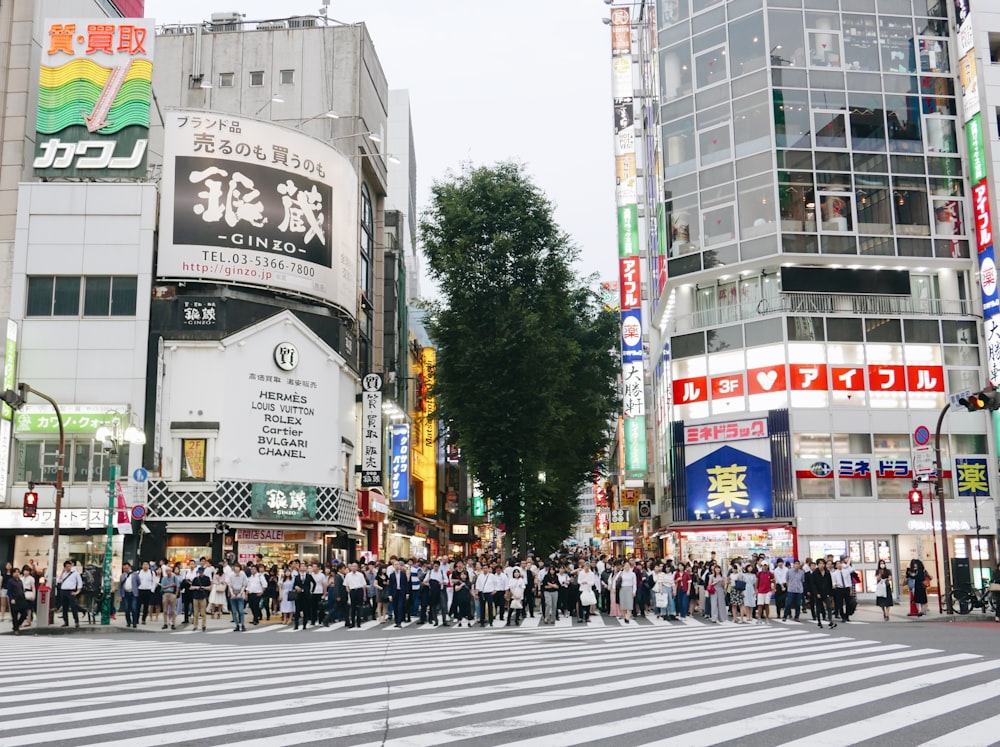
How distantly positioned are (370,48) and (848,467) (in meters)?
28.6

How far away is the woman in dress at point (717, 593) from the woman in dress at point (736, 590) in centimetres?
27

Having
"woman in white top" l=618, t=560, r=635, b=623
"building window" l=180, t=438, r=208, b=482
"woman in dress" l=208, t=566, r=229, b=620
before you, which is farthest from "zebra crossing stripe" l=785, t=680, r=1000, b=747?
"building window" l=180, t=438, r=208, b=482

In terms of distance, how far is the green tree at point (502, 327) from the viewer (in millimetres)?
32656

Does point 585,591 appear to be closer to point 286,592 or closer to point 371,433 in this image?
point 286,592

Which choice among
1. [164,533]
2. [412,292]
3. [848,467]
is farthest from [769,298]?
[412,292]

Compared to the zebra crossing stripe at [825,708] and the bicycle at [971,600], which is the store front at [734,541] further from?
the zebra crossing stripe at [825,708]

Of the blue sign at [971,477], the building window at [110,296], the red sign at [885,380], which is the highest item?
the building window at [110,296]

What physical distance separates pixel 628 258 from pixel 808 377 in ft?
32.1

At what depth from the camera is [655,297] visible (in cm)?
5150

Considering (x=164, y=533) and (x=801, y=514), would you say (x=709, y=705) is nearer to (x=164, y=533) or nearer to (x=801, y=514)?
(x=164, y=533)

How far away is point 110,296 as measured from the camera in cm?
3272

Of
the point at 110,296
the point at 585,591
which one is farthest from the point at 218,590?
the point at 110,296

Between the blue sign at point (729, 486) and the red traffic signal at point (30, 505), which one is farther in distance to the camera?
the blue sign at point (729, 486)

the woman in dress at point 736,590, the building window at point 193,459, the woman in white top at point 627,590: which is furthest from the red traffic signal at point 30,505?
the woman in dress at point 736,590
